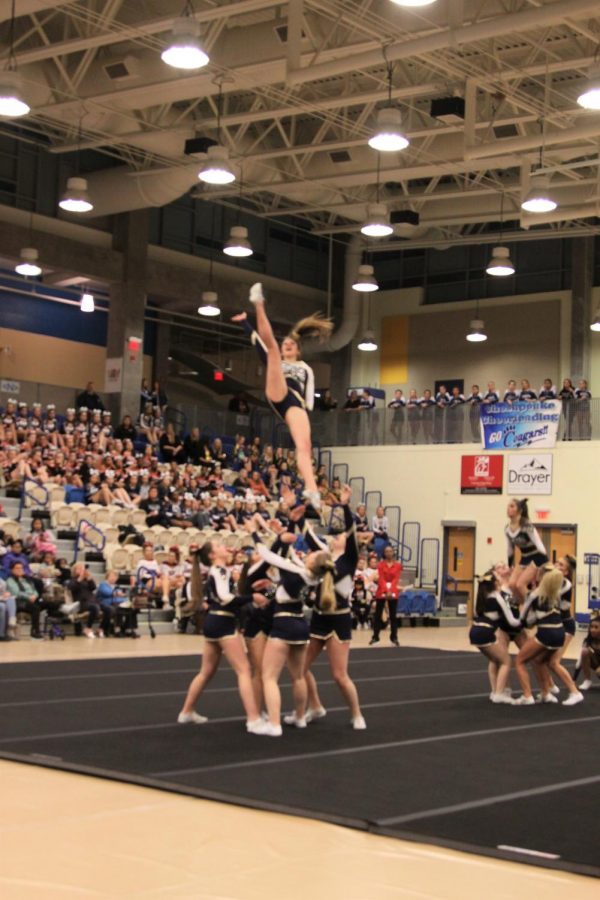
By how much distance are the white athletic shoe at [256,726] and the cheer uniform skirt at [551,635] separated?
4.29 m

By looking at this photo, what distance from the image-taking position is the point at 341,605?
1166 centimetres

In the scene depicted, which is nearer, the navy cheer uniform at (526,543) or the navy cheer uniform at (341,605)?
the navy cheer uniform at (341,605)

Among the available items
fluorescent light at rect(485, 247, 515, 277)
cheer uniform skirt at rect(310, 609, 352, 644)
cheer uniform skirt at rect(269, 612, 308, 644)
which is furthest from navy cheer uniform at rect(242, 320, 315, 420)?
fluorescent light at rect(485, 247, 515, 277)

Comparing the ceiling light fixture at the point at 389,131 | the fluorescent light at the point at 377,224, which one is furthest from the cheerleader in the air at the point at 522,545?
the fluorescent light at the point at 377,224

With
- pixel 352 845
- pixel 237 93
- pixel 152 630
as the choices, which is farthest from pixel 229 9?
pixel 352 845

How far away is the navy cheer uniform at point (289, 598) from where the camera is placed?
35.6ft

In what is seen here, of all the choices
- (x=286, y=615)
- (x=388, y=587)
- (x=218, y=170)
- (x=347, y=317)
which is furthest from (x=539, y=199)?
(x=347, y=317)

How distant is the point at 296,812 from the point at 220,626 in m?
3.50

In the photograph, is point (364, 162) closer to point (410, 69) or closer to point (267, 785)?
point (410, 69)

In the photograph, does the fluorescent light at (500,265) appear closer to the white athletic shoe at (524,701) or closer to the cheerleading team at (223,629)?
the white athletic shoe at (524,701)

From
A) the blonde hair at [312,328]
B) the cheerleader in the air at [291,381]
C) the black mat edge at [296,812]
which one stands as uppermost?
the blonde hair at [312,328]

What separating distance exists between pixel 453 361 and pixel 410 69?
56.2 feet

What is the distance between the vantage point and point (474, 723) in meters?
12.4

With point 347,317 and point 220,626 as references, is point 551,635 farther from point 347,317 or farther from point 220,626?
point 347,317
